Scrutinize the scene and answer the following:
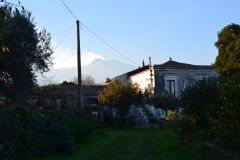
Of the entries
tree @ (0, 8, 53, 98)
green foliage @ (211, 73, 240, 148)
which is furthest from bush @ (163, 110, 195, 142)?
tree @ (0, 8, 53, 98)

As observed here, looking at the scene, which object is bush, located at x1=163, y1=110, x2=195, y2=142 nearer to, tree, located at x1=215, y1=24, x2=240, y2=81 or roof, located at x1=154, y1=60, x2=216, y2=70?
roof, located at x1=154, y1=60, x2=216, y2=70

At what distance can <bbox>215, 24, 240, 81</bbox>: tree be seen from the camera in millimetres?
35162

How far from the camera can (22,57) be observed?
58.6ft

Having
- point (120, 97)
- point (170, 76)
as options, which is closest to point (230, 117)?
point (120, 97)

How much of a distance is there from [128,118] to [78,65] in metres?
10.9

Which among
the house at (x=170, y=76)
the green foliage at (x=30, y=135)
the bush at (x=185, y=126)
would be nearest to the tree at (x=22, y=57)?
the green foliage at (x=30, y=135)

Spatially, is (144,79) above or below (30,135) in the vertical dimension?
above

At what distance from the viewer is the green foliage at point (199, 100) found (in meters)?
12.1

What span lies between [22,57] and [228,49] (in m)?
26.1

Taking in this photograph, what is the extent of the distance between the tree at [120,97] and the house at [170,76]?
3.47 meters

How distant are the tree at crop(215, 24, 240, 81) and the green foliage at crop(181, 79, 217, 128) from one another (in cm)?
2355

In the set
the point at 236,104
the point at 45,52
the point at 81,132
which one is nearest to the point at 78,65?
the point at 45,52

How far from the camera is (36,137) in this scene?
33.0 ft

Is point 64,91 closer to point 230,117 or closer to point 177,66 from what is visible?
point 177,66
